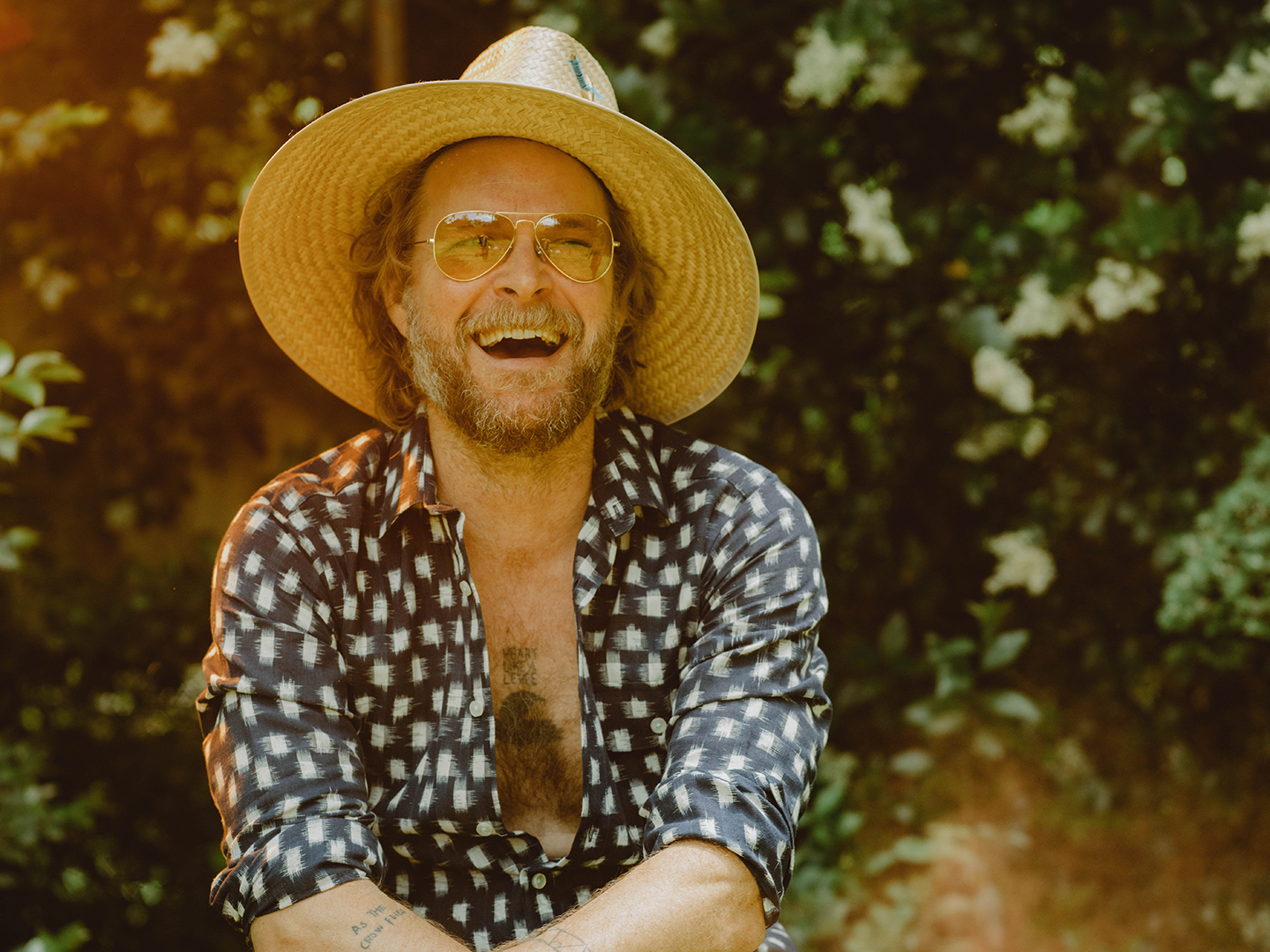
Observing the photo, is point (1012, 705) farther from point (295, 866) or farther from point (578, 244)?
point (295, 866)

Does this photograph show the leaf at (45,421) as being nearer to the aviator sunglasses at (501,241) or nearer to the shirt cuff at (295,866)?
the aviator sunglasses at (501,241)

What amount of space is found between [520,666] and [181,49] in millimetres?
1952

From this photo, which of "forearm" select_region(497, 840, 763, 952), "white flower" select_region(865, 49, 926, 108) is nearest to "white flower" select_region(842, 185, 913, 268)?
"white flower" select_region(865, 49, 926, 108)

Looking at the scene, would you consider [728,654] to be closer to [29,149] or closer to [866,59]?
[866,59]

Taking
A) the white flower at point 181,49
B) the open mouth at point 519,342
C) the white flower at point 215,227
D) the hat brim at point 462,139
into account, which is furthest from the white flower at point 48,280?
the open mouth at point 519,342

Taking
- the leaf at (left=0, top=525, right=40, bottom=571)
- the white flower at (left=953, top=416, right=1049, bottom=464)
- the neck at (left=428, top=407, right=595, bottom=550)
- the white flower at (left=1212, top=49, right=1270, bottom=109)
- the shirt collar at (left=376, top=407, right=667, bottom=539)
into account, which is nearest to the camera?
the shirt collar at (left=376, top=407, right=667, bottom=539)

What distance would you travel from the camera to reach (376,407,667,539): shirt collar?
6.04ft

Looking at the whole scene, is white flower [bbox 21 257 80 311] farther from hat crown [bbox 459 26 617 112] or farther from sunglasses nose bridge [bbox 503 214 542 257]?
sunglasses nose bridge [bbox 503 214 542 257]

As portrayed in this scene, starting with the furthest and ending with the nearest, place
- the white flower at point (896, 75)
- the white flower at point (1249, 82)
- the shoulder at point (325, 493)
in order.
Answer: the white flower at point (896, 75)
the white flower at point (1249, 82)
the shoulder at point (325, 493)

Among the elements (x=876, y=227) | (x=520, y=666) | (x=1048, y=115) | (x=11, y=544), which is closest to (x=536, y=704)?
(x=520, y=666)

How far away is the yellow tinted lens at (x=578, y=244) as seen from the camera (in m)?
1.83

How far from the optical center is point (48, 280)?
3.15 m

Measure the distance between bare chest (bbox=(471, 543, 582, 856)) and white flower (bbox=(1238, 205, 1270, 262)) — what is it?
2.00 meters

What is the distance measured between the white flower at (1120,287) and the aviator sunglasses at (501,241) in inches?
62.0
